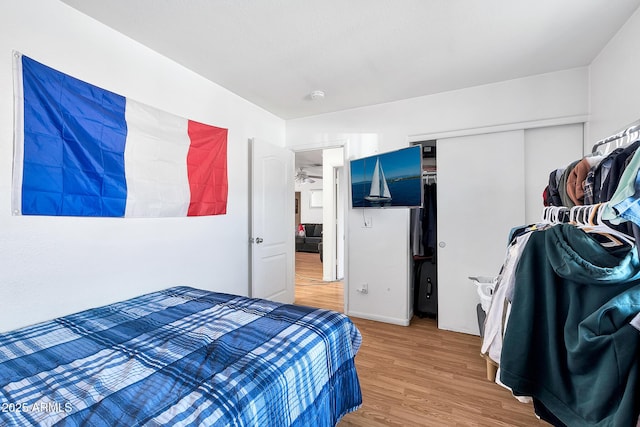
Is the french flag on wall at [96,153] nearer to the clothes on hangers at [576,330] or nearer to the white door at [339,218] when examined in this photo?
the clothes on hangers at [576,330]

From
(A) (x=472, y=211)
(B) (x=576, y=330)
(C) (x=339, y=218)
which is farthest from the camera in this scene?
(C) (x=339, y=218)

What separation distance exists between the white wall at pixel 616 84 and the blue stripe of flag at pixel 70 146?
323 cm

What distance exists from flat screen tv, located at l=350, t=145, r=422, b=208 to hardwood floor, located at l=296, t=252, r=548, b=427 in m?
1.31

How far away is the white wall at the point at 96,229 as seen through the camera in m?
1.44

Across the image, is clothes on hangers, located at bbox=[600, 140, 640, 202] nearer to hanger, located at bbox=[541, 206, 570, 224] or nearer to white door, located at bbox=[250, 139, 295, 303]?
hanger, located at bbox=[541, 206, 570, 224]

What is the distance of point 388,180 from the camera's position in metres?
2.89

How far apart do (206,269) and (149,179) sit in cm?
95

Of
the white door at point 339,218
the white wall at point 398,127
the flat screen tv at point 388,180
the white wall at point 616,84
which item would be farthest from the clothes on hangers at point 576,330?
the white door at point 339,218

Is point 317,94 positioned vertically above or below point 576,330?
above

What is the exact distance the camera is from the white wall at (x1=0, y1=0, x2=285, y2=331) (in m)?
1.44

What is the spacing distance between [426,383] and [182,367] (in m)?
1.73

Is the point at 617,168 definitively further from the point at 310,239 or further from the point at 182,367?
the point at 310,239

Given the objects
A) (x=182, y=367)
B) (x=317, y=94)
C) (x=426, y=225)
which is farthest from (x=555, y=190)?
(x=317, y=94)

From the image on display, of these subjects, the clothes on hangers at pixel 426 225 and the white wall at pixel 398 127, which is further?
the clothes on hangers at pixel 426 225
